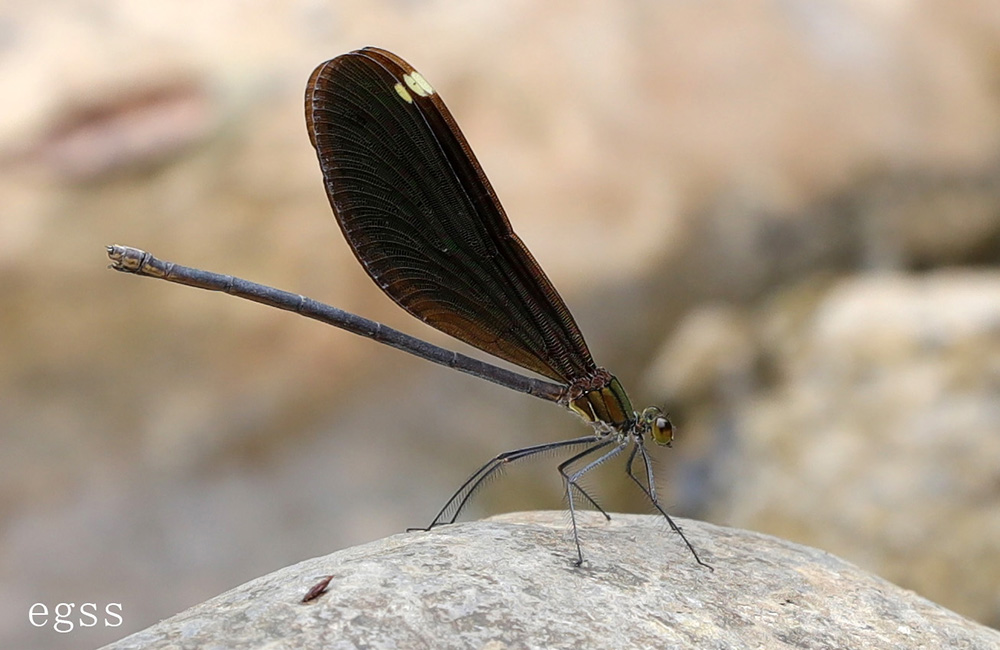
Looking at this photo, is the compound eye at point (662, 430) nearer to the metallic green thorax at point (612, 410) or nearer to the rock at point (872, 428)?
the metallic green thorax at point (612, 410)

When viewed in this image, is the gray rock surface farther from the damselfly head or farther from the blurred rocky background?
the blurred rocky background

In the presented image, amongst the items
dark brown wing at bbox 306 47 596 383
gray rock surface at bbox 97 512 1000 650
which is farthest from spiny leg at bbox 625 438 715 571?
dark brown wing at bbox 306 47 596 383

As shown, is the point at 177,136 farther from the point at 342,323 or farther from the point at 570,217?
the point at 342,323

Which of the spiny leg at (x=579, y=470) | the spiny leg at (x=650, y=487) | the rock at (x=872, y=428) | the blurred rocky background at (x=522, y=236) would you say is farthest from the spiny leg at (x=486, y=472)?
the rock at (x=872, y=428)

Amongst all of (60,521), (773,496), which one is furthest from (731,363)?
(60,521)

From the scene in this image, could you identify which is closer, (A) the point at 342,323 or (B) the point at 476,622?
(B) the point at 476,622

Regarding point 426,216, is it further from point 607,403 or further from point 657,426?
point 657,426
